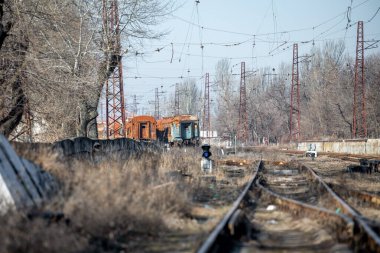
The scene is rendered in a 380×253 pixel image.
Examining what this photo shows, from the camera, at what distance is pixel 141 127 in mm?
50812

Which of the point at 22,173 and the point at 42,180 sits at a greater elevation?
the point at 22,173

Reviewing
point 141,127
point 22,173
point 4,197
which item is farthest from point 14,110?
point 141,127

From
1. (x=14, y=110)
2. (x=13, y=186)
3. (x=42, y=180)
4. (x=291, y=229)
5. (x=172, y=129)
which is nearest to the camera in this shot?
(x=13, y=186)

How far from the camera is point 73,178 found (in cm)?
835

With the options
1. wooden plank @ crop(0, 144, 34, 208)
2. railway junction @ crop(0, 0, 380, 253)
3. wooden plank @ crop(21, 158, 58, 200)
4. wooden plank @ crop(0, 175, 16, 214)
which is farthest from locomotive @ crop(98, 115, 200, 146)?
wooden plank @ crop(0, 175, 16, 214)

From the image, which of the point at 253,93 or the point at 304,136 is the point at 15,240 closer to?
the point at 304,136

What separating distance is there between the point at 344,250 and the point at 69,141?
8.58 metres

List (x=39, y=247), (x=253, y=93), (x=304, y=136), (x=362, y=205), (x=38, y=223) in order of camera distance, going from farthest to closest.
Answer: (x=253, y=93) < (x=304, y=136) < (x=362, y=205) < (x=38, y=223) < (x=39, y=247)

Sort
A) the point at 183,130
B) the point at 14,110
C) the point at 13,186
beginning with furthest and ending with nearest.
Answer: the point at 183,130 < the point at 14,110 < the point at 13,186

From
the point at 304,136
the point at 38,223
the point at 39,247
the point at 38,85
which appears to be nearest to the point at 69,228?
the point at 38,223

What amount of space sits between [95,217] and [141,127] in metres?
44.8

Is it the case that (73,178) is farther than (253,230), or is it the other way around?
(73,178)

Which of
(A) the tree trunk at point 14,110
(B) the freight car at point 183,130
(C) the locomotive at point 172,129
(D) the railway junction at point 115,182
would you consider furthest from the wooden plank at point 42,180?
(B) the freight car at point 183,130

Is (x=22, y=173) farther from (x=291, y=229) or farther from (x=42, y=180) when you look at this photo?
(x=291, y=229)
